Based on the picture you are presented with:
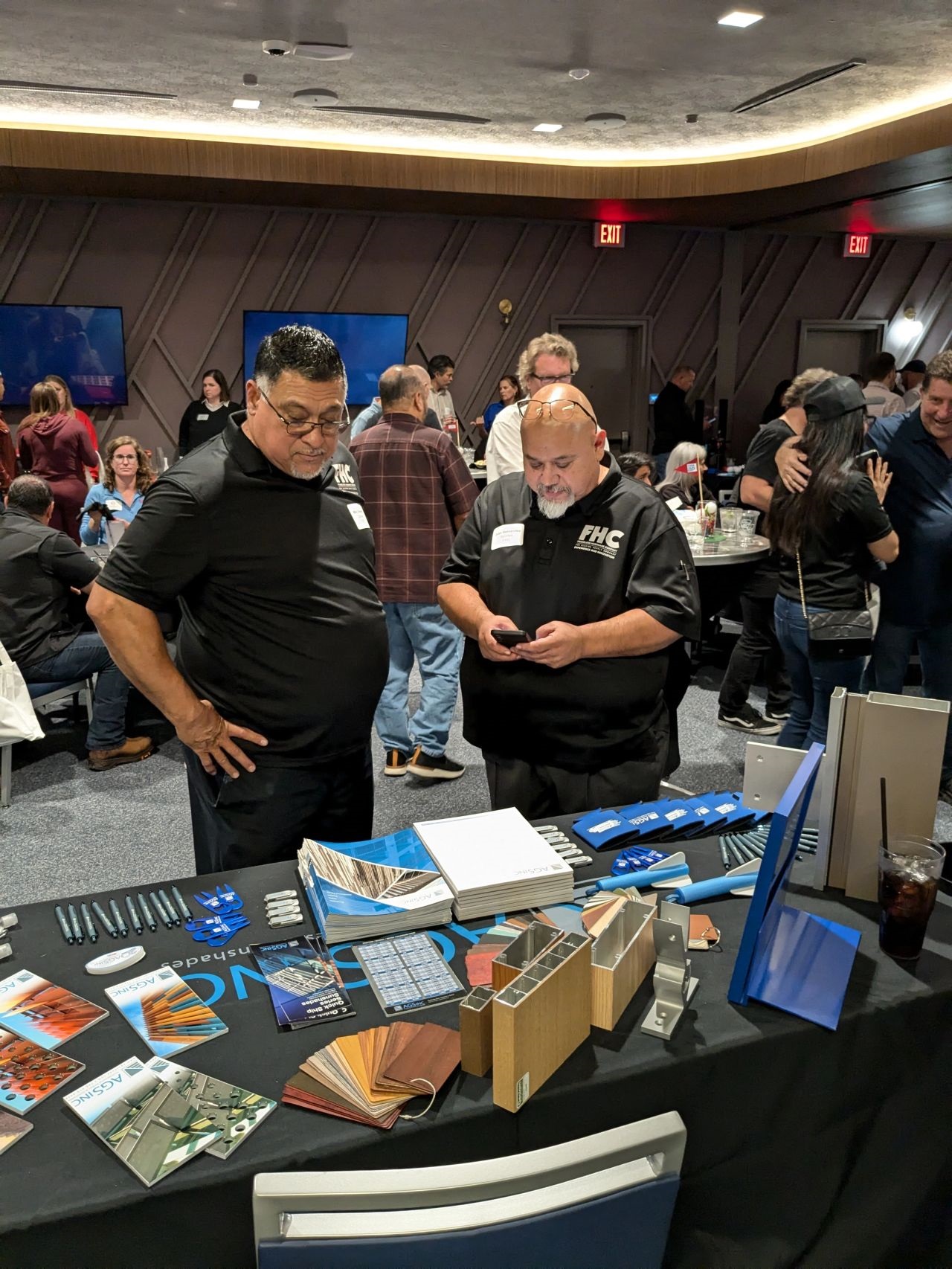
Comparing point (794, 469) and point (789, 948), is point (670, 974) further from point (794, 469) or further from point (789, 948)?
point (794, 469)

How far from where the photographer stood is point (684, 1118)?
1190mm

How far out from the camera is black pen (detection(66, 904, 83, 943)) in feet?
4.56

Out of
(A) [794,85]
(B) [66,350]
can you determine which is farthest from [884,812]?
(B) [66,350]

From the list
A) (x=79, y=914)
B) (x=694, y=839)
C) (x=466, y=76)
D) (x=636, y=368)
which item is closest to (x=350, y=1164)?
(x=79, y=914)

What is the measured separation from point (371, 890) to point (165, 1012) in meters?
0.35

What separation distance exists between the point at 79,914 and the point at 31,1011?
23 cm

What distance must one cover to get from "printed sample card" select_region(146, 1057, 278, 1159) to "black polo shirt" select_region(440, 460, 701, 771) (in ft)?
3.66

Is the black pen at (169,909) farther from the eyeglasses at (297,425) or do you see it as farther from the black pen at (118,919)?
the eyeglasses at (297,425)

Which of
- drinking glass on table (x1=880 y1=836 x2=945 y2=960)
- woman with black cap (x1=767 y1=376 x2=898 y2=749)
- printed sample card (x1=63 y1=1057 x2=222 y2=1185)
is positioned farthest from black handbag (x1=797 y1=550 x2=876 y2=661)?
printed sample card (x1=63 y1=1057 x2=222 y2=1185)

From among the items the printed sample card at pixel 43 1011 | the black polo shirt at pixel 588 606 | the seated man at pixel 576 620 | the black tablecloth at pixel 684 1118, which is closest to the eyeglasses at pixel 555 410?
the seated man at pixel 576 620

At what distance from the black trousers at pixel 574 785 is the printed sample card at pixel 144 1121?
43.9 inches

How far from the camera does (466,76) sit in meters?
5.70

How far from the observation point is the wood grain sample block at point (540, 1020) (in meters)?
1.06

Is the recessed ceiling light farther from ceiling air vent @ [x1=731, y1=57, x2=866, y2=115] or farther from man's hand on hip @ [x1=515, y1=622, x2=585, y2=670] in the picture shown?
man's hand on hip @ [x1=515, y1=622, x2=585, y2=670]
